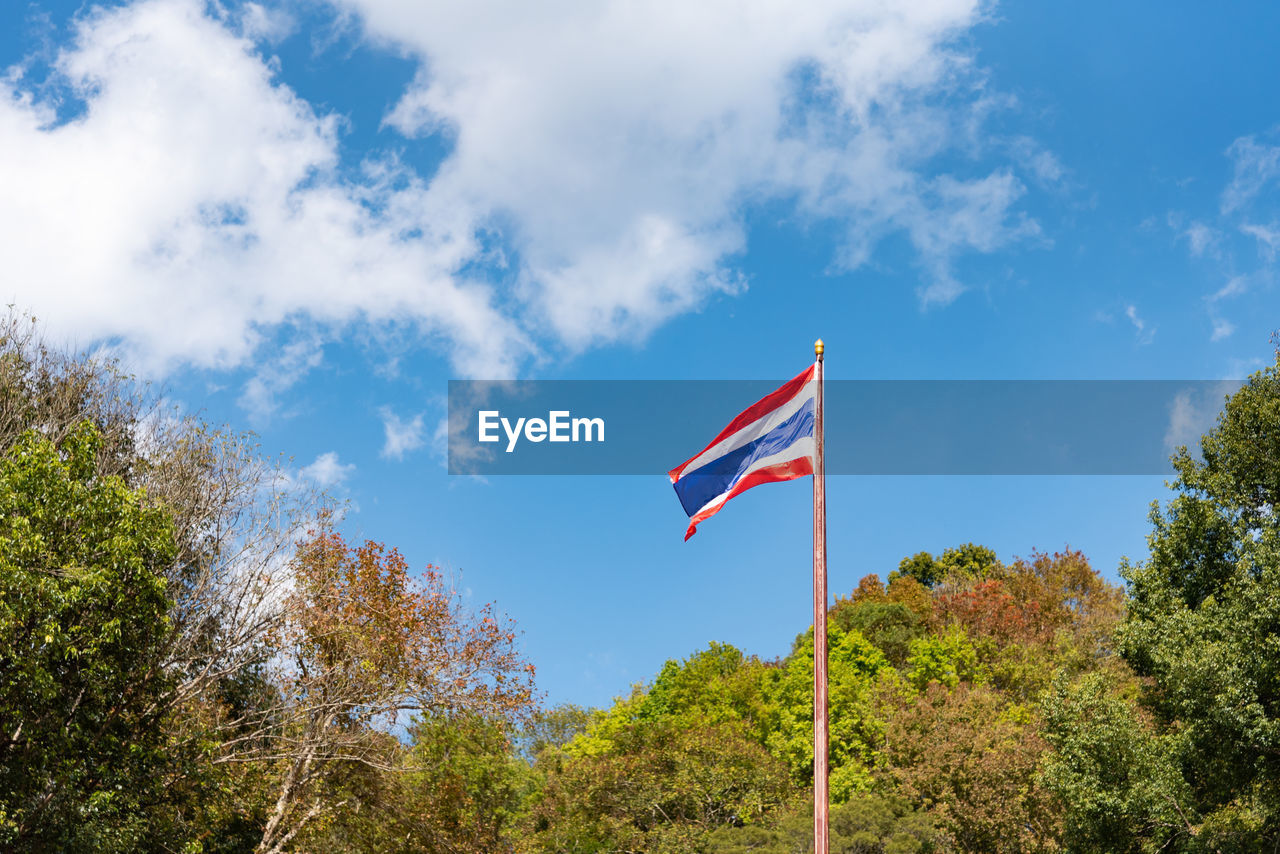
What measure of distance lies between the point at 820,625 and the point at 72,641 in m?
13.6

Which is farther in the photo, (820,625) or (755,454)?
(755,454)

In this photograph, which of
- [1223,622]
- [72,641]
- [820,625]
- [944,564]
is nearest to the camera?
[820,625]

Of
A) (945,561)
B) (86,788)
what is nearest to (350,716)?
(86,788)

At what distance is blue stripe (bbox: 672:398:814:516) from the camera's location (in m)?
13.9

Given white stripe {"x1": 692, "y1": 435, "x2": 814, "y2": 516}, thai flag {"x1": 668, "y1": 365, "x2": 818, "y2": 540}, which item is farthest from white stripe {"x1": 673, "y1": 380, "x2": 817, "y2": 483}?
white stripe {"x1": 692, "y1": 435, "x2": 814, "y2": 516}

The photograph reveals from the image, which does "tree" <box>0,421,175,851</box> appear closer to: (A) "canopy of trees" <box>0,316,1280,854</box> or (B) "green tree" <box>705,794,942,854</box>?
(A) "canopy of trees" <box>0,316,1280,854</box>

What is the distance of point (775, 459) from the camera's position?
13.8 metres

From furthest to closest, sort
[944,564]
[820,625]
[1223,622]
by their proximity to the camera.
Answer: [944,564]
[1223,622]
[820,625]

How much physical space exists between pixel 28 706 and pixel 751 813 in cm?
3086

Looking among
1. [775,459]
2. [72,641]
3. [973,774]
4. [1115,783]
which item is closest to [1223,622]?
[1115,783]

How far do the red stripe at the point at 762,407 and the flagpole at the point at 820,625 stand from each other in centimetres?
42

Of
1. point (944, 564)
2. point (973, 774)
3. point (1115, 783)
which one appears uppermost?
point (944, 564)

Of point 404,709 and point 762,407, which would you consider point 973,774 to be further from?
point 762,407

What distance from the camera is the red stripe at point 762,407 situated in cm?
1370
